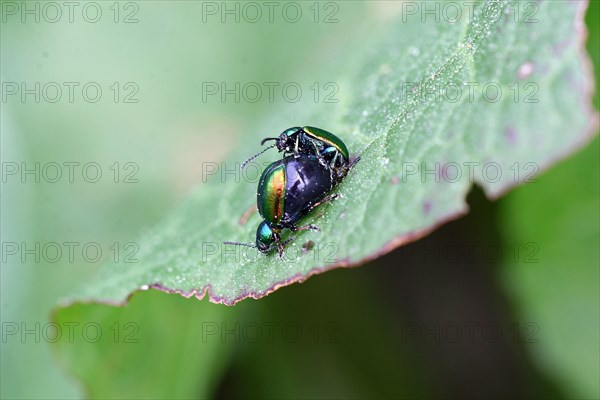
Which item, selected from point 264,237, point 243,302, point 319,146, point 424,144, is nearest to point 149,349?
point 243,302

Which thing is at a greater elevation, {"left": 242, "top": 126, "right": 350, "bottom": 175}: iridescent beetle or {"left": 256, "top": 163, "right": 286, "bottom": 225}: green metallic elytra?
{"left": 242, "top": 126, "right": 350, "bottom": 175}: iridescent beetle

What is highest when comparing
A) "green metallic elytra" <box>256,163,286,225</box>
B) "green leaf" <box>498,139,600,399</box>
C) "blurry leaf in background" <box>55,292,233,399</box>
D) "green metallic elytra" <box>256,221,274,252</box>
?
"green metallic elytra" <box>256,163,286,225</box>

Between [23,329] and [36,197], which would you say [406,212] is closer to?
[23,329]

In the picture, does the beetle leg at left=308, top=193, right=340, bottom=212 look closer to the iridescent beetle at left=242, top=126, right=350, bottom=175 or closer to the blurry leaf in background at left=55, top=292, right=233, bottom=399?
the iridescent beetle at left=242, top=126, right=350, bottom=175

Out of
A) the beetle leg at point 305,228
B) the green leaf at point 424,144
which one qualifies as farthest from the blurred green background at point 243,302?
the beetle leg at point 305,228

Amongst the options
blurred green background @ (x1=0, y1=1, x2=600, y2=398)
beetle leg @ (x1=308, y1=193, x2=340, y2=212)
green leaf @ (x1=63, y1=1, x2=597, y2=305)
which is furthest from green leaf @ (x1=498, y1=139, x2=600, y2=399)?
beetle leg @ (x1=308, y1=193, x2=340, y2=212)

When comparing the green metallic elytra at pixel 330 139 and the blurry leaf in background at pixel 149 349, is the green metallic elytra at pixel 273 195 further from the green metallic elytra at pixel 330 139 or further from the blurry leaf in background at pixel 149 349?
the blurry leaf in background at pixel 149 349

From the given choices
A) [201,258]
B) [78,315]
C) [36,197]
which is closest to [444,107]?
[201,258]

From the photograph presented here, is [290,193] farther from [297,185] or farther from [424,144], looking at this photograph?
[424,144]
